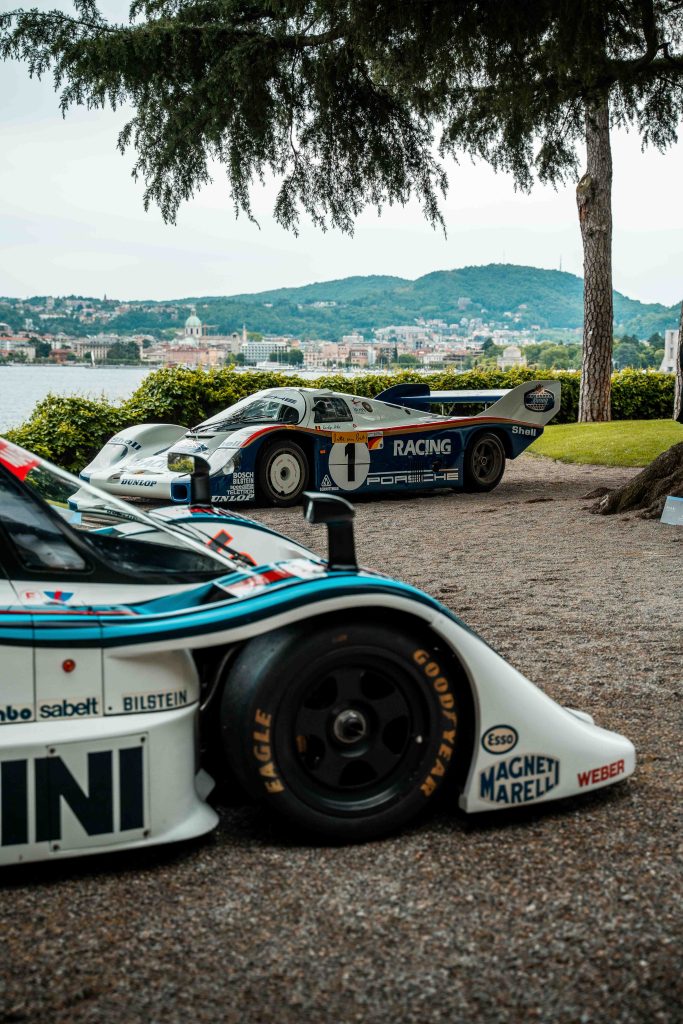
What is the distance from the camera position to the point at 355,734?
A: 298 centimetres

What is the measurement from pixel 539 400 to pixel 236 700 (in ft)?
36.0

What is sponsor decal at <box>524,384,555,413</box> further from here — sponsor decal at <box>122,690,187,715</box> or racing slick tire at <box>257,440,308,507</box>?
sponsor decal at <box>122,690,187,715</box>

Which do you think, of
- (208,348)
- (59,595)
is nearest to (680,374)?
(208,348)

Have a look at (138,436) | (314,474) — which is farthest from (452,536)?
(138,436)

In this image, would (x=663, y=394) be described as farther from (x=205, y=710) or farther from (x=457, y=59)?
(x=205, y=710)

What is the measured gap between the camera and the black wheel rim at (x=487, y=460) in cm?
1290

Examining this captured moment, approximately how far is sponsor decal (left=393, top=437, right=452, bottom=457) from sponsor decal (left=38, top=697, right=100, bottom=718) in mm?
9518

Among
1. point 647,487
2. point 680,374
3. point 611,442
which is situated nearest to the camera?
point 647,487

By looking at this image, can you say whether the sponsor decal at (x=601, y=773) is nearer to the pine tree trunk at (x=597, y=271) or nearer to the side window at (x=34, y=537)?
the side window at (x=34, y=537)

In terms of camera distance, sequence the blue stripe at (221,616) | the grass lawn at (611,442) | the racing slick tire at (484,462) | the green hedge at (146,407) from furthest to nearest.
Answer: the grass lawn at (611,442) < the green hedge at (146,407) < the racing slick tire at (484,462) < the blue stripe at (221,616)

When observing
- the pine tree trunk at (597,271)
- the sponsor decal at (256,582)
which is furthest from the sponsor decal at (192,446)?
the pine tree trunk at (597,271)

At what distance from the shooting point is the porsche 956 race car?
9.17 feet

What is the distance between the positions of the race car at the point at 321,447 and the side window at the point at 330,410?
0.01m

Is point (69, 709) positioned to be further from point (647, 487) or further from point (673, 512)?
point (647, 487)
